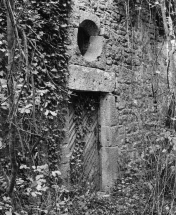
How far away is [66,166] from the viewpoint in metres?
4.36

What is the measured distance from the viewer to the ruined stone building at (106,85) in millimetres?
4562

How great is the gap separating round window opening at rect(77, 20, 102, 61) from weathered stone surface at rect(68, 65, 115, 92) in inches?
11.2

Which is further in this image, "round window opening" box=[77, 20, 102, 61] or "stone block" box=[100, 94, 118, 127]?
"stone block" box=[100, 94, 118, 127]

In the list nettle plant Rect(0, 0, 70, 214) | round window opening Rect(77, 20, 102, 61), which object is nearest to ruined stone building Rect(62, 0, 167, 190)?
round window opening Rect(77, 20, 102, 61)

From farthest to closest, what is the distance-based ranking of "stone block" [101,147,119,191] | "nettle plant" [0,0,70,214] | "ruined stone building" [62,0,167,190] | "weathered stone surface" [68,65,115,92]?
"stone block" [101,147,119,191]
"ruined stone building" [62,0,167,190]
"weathered stone surface" [68,65,115,92]
"nettle plant" [0,0,70,214]

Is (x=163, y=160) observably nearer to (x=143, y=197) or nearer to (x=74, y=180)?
(x=143, y=197)

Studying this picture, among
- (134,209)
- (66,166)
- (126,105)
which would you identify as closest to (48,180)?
(66,166)

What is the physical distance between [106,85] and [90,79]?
429 mm

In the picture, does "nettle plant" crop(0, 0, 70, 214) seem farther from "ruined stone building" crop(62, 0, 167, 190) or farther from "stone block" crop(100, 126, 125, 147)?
"stone block" crop(100, 126, 125, 147)

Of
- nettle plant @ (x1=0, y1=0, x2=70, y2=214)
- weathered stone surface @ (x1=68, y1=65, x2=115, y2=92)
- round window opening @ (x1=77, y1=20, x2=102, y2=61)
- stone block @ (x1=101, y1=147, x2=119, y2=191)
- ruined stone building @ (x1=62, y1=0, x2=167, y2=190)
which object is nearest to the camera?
nettle plant @ (x1=0, y1=0, x2=70, y2=214)

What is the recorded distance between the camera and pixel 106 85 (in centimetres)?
503

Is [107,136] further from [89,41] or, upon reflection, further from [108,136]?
[89,41]

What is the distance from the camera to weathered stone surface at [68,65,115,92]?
438cm

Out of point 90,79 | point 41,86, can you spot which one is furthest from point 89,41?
point 41,86
